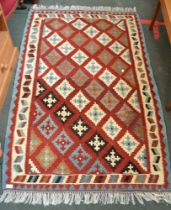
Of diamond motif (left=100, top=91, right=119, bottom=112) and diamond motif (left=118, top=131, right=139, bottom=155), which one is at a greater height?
diamond motif (left=100, top=91, right=119, bottom=112)

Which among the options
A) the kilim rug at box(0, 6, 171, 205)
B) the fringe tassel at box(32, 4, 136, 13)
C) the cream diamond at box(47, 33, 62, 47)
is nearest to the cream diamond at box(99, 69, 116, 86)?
the kilim rug at box(0, 6, 171, 205)

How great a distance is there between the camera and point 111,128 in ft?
4.45

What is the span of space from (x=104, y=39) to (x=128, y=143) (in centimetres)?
86

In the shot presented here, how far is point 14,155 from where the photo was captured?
1236mm

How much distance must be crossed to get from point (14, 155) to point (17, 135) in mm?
117

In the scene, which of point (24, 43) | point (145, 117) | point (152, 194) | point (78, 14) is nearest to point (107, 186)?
point (152, 194)

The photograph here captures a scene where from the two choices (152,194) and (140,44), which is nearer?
(152,194)

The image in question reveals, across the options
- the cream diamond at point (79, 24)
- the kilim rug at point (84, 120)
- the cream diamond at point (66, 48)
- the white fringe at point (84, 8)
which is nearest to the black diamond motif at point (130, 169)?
the kilim rug at point (84, 120)

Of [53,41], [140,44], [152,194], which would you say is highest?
[53,41]

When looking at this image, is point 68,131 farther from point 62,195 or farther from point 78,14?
point 78,14

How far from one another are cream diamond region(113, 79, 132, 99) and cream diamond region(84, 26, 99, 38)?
481 millimetres

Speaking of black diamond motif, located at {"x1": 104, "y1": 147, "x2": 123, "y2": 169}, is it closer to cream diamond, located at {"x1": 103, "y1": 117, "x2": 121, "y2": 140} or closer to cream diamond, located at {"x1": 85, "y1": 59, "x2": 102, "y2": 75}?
cream diamond, located at {"x1": 103, "y1": 117, "x2": 121, "y2": 140}

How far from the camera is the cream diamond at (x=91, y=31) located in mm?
1785

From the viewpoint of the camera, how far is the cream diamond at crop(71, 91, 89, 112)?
1.43 meters
